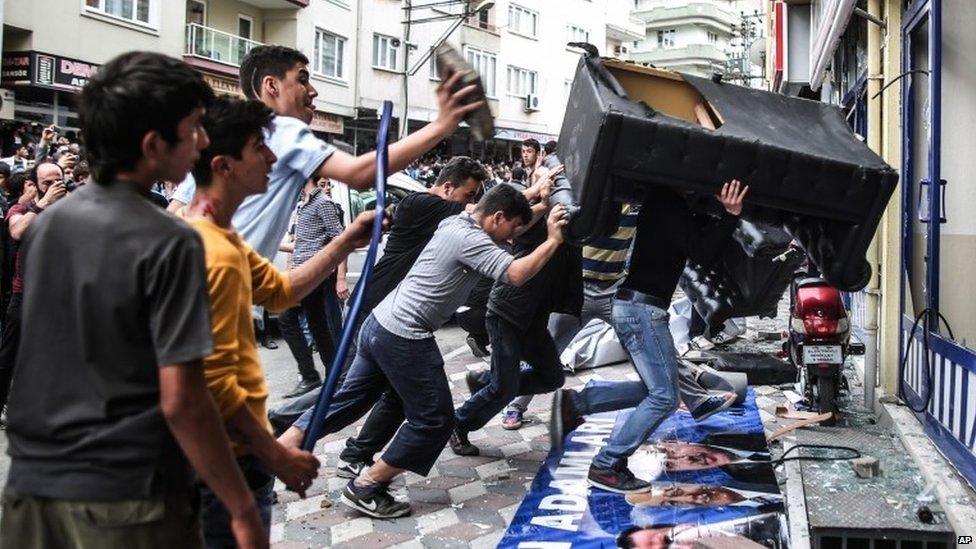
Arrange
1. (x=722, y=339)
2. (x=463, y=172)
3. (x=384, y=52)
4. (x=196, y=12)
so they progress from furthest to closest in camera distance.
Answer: (x=384, y=52) → (x=196, y=12) → (x=722, y=339) → (x=463, y=172)

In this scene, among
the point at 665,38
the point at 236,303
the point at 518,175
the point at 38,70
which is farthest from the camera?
the point at 665,38

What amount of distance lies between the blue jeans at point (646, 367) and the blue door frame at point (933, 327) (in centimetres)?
140

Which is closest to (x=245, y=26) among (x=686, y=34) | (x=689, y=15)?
(x=689, y=15)

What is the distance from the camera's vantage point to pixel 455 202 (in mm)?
5727

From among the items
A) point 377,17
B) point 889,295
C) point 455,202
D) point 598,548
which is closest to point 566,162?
point 455,202

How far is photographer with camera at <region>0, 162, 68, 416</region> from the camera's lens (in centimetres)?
572

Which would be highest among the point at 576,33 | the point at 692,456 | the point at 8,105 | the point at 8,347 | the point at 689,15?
the point at 689,15

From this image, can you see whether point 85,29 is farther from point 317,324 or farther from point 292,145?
point 292,145

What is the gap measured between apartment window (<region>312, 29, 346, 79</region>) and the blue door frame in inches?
931

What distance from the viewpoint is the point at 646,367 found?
5121 millimetres

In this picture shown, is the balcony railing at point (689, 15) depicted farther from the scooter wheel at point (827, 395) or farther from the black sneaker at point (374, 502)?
the black sneaker at point (374, 502)

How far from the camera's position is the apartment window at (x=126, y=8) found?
20.5 metres

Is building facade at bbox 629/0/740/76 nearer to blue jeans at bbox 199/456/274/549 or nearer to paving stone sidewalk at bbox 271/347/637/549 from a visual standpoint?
paving stone sidewalk at bbox 271/347/637/549

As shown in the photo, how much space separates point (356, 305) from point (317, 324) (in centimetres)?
459
